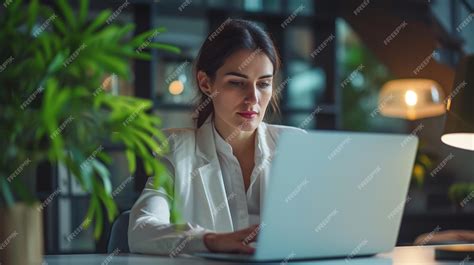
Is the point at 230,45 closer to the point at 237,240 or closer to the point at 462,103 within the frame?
the point at 462,103

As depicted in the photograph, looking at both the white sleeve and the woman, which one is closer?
the white sleeve

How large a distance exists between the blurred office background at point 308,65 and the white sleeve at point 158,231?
2872 millimetres

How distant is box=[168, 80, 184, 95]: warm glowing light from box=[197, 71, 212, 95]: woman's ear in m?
2.95

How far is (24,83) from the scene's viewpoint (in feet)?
3.86

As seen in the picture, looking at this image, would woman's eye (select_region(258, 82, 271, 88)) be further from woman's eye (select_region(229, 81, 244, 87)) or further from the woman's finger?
the woman's finger

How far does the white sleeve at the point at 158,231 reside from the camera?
1740 mm

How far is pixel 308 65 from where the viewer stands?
5.75m

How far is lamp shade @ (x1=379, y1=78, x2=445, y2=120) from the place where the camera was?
17.9 ft

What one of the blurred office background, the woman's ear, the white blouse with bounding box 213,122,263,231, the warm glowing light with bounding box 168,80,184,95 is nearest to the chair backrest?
the white blouse with bounding box 213,122,263,231

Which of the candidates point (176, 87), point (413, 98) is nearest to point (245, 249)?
point (176, 87)

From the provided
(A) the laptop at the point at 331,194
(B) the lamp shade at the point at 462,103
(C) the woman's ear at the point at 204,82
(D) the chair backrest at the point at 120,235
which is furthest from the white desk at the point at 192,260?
(C) the woman's ear at the point at 204,82

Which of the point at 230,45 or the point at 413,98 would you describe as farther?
the point at 413,98

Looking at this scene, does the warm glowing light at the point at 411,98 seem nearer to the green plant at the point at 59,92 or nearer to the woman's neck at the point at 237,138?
the woman's neck at the point at 237,138

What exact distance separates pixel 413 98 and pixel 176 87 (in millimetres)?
1712
